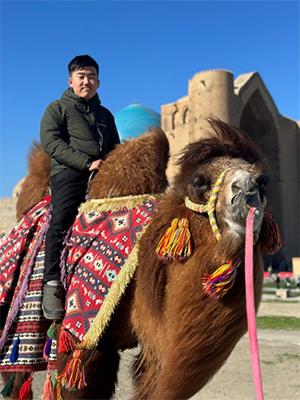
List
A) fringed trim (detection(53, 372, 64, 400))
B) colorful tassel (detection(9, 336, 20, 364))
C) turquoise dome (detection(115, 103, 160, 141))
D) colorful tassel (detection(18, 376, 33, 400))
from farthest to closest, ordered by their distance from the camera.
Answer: turquoise dome (detection(115, 103, 160, 141))
colorful tassel (detection(18, 376, 33, 400))
colorful tassel (detection(9, 336, 20, 364))
fringed trim (detection(53, 372, 64, 400))

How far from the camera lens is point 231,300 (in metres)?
1.71

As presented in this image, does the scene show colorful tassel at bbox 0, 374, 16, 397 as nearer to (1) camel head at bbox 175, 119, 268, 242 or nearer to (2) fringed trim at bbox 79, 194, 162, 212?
(2) fringed trim at bbox 79, 194, 162, 212

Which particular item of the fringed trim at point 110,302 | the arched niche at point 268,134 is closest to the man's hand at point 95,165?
the fringed trim at point 110,302

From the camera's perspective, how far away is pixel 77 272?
2.18 m

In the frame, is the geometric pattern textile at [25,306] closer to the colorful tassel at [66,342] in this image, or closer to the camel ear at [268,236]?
the colorful tassel at [66,342]

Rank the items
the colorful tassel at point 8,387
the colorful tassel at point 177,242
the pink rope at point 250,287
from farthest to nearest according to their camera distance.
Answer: the colorful tassel at point 8,387 → the colorful tassel at point 177,242 → the pink rope at point 250,287

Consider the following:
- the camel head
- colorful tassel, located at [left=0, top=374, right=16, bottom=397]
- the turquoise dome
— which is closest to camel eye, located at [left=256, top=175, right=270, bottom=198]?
the camel head

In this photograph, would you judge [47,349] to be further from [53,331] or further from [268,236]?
[268,236]

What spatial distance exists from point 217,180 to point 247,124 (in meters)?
39.0

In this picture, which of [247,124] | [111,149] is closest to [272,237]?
[111,149]

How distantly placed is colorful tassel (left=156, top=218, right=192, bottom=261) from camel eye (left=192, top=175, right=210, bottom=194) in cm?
12

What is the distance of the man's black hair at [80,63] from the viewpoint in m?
2.46

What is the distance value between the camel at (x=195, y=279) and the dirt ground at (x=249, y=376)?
1384mm

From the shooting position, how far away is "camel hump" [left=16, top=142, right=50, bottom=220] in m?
2.80
